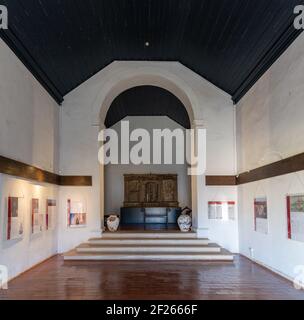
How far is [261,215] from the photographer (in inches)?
314

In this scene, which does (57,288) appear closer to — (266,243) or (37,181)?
(37,181)

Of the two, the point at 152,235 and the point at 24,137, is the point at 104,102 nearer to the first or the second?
the point at 24,137

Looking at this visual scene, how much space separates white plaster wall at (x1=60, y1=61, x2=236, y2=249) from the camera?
33.1 ft

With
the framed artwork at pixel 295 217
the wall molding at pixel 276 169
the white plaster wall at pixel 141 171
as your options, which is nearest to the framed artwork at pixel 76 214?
the wall molding at pixel 276 169

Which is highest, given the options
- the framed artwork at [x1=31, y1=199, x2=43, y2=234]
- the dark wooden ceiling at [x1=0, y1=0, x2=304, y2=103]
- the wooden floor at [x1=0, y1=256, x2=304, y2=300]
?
the dark wooden ceiling at [x1=0, y1=0, x2=304, y2=103]

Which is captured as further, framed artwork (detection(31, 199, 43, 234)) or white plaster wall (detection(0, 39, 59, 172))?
framed artwork (detection(31, 199, 43, 234))

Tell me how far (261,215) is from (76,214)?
5002 millimetres

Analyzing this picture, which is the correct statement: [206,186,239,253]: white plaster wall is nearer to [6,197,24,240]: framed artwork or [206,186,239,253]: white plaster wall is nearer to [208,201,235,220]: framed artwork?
[208,201,235,220]: framed artwork

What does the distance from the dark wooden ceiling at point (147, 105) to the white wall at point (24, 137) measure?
11.9 ft

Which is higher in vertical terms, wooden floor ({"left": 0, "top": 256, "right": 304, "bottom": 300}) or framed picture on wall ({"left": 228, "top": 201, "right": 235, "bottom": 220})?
framed picture on wall ({"left": 228, "top": 201, "right": 235, "bottom": 220})

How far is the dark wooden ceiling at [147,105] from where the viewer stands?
12.3 m

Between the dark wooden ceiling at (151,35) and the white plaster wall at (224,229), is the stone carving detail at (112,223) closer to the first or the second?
the white plaster wall at (224,229)

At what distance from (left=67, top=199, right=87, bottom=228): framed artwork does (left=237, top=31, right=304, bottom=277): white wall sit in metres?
4.43

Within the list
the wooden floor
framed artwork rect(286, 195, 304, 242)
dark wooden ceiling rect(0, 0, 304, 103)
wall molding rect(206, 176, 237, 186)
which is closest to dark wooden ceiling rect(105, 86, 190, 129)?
dark wooden ceiling rect(0, 0, 304, 103)
